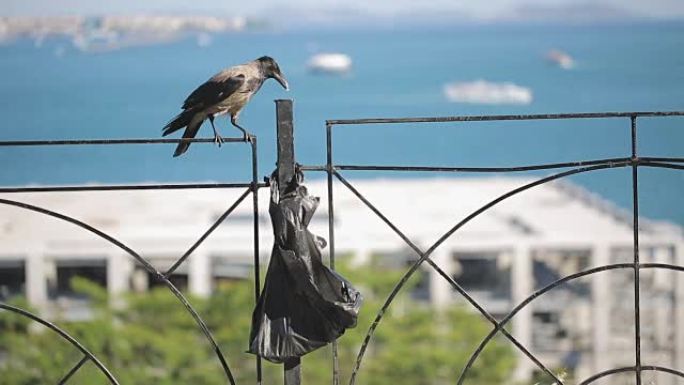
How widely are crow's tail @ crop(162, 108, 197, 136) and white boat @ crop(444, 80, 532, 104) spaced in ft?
170

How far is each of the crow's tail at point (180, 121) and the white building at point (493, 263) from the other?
1082 inches

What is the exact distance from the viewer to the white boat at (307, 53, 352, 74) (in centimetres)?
6038

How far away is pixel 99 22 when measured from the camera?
51656 millimetres

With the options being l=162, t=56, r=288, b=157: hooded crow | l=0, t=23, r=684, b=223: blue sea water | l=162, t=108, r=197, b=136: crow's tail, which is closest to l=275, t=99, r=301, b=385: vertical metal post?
l=162, t=108, r=197, b=136: crow's tail

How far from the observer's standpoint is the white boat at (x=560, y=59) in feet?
196

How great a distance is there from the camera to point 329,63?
202 feet

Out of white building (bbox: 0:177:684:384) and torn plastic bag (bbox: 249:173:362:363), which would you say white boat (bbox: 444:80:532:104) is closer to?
white building (bbox: 0:177:684:384)

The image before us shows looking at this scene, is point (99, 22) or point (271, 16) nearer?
point (99, 22)

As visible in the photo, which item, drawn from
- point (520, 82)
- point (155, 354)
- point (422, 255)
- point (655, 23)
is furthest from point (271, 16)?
point (422, 255)

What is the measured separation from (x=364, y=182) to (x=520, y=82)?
37.8 feet

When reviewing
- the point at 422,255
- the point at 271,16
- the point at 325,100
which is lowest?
the point at 422,255

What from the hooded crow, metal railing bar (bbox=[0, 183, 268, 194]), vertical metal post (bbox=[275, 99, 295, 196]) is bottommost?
metal railing bar (bbox=[0, 183, 268, 194])

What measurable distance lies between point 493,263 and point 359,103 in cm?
2363

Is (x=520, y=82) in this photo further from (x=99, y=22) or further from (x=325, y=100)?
(x=99, y=22)
